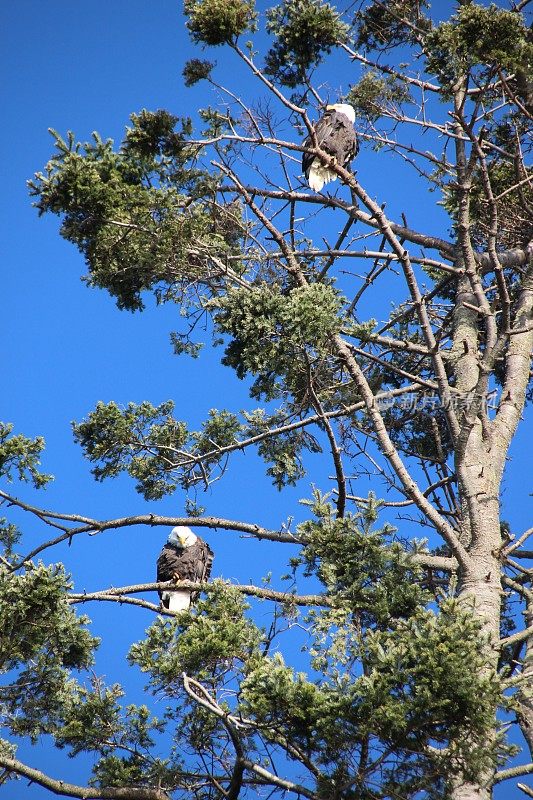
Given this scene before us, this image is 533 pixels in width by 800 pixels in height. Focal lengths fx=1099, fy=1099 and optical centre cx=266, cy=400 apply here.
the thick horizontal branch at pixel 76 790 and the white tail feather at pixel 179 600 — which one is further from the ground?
the white tail feather at pixel 179 600

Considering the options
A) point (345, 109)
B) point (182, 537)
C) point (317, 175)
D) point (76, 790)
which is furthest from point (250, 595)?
point (345, 109)

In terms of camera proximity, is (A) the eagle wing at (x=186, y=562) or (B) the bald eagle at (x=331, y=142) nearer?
(B) the bald eagle at (x=331, y=142)

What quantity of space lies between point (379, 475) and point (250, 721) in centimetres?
330

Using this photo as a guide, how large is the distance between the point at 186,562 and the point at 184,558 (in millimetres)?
59

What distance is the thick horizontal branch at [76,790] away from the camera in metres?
6.71

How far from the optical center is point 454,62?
8859 millimetres

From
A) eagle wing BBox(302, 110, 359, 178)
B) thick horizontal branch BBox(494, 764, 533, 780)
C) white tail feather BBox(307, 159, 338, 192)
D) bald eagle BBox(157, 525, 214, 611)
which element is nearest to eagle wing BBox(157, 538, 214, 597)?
bald eagle BBox(157, 525, 214, 611)

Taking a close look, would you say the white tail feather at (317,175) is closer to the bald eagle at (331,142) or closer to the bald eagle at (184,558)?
the bald eagle at (331,142)

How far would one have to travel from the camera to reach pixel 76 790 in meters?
6.76

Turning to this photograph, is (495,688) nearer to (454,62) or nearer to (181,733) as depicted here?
(181,733)

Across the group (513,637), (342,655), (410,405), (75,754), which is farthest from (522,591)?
(75,754)

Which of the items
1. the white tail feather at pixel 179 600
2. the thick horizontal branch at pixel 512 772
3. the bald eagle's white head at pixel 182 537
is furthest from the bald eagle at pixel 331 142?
the thick horizontal branch at pixel 512 772

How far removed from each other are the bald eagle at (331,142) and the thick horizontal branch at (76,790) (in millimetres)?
5215

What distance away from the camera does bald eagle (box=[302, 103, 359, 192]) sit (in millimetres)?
9695
